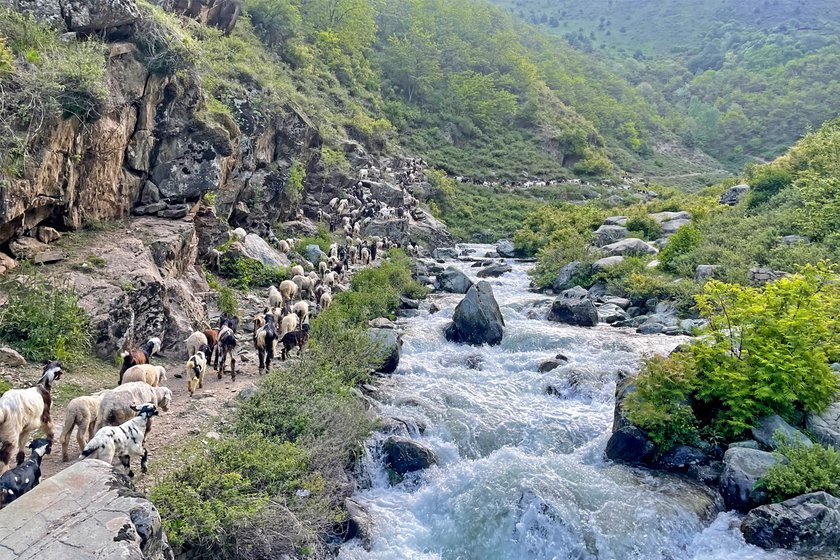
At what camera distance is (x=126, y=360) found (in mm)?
9656

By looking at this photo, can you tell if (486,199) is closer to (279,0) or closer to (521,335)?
(279,0)

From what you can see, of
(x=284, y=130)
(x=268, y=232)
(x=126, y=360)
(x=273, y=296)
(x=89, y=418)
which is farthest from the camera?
(x=284, y=130)

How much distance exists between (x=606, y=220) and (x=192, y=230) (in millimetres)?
24373

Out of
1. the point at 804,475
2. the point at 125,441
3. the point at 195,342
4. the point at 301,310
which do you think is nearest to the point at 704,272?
the point at 804,475

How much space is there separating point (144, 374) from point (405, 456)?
4655 mm

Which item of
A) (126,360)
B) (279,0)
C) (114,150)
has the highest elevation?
(279,0)

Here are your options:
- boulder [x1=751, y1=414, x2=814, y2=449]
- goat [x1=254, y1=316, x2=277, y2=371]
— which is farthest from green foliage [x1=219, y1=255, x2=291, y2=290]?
boulder [x1=751, y1=414, x2=814, y2=449]

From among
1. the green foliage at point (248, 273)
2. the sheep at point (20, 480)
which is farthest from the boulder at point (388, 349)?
the sheep at point (20, 480)

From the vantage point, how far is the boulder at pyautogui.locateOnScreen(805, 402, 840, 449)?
9.83m

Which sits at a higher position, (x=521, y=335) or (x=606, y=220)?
(x=606, y=220)

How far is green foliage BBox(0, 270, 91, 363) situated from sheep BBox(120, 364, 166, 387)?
64.7 inches

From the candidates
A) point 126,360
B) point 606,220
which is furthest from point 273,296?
point 606,220

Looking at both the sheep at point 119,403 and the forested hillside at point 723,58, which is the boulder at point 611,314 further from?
the forested hillside at point 723,58

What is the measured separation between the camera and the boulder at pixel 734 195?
28.3 meters
